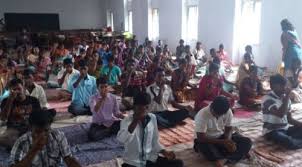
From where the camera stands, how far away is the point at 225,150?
3.19 metres

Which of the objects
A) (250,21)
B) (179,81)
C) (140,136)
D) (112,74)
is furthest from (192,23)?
(140,136)

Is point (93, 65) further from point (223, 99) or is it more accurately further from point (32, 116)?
point (32, 116)

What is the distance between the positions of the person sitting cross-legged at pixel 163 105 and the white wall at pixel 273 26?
14.3ft

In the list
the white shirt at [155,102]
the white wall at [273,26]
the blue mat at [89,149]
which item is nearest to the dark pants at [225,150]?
the blue mat at [89,149]

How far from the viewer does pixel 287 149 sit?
139 inches

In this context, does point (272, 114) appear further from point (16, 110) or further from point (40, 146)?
point (16, 110)

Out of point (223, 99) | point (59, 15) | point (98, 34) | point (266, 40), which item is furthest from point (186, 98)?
point (59, 15)

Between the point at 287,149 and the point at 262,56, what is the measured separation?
17.6ft

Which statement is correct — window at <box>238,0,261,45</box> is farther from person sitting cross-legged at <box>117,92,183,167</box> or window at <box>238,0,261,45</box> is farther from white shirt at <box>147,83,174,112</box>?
person sitting cross-legged at <box>117,92,183,167</box>

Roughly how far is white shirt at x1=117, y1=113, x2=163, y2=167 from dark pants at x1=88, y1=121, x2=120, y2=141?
1321 mm

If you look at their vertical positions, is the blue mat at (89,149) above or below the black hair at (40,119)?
below

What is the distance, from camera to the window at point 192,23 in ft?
36.6

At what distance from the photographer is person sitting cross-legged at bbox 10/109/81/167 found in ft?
6.89

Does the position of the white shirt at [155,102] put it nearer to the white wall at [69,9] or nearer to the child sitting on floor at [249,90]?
the child sitting on floor at [249,90]
